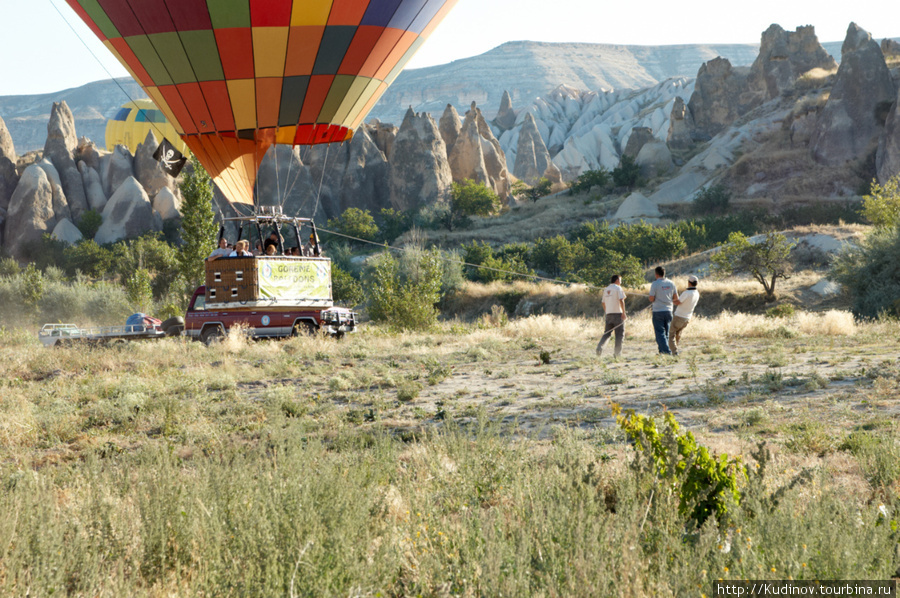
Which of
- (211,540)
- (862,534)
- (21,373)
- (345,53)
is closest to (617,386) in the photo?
(862,534)

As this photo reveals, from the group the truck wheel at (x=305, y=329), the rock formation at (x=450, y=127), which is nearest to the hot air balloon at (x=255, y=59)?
the truck wheel at (x=305, y=329)

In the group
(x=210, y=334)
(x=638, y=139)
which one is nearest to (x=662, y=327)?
(x=210, y=334)

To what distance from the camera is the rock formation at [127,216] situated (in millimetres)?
52125

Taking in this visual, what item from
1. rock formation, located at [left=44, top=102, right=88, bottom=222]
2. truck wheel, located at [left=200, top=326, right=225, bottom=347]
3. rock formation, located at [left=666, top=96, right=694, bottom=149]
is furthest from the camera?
rock formation, located at [left=666, top=96, right=694, bottom=149]

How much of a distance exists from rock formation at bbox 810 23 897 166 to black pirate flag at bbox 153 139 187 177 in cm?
5367

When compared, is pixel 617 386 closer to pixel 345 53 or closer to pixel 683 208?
pixel 345 53

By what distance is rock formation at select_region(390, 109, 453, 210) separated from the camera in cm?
6462

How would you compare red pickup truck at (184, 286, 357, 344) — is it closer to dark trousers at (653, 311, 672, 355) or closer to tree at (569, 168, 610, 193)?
dark trousers at (653, 311, 672, 355)

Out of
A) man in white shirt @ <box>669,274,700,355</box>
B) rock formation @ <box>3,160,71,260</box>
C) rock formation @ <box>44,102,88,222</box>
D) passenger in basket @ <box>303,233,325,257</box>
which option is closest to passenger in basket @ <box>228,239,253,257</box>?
passenger in basket @ <box>303,233,325,257</box>

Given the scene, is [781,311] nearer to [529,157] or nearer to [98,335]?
[98,335]

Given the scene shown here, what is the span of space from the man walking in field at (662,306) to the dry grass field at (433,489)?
2.25 meters

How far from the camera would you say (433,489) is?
4.35 metres

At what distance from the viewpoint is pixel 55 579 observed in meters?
3.03

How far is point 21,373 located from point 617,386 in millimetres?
9243
